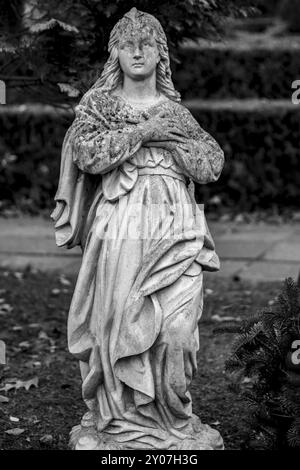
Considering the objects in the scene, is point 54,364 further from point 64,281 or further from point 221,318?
point 64,281

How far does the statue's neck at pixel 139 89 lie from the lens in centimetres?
519

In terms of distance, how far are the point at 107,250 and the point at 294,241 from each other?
640cm

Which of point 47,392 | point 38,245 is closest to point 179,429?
point 47,392

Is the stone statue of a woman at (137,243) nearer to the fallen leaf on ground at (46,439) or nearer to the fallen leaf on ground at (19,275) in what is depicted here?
the fallen leaf on ground at (46,439)

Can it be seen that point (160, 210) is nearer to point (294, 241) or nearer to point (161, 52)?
point (161, 52)

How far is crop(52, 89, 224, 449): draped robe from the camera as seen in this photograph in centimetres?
496

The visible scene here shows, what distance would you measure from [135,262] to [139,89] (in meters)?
0.89

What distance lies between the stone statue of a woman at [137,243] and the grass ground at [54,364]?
0.73m

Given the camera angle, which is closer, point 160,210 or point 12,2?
point 160,210

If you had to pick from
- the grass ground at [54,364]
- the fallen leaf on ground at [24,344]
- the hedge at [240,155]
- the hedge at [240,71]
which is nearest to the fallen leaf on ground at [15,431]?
the grass ground at [54,364]

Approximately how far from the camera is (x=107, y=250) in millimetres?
5051

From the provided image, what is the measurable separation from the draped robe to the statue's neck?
0.21ft

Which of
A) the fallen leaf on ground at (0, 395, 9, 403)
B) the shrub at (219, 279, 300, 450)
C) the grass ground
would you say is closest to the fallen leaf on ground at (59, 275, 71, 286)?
the grass ground

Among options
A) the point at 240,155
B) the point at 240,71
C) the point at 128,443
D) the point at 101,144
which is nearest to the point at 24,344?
the point at 128,443
